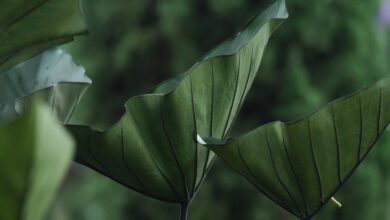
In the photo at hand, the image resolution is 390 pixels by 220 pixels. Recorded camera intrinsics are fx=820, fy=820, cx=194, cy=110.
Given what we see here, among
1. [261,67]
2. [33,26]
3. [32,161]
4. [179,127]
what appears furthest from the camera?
[261,67]

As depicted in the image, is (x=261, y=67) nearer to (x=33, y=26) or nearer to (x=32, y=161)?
(x=33, y=26)

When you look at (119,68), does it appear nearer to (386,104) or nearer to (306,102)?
(306,102)

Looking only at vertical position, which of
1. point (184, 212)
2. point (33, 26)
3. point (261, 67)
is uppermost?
point (33, 26)

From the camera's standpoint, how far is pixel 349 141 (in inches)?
29.0

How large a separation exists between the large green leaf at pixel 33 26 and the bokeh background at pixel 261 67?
17.1ft

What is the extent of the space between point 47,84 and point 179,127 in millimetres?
168

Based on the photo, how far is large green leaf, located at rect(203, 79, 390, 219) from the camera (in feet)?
2.35

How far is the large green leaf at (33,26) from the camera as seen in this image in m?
0.62

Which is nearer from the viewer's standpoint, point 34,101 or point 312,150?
point 34,101

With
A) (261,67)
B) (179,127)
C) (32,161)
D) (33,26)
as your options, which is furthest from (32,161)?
(261,67)

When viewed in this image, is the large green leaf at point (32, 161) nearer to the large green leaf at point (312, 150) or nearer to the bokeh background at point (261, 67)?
the large green leaf at point (312, 150)

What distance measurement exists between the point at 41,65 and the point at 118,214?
209 inches

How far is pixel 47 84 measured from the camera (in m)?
0.85

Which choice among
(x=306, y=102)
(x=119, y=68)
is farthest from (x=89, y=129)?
(x=119, y=68)
